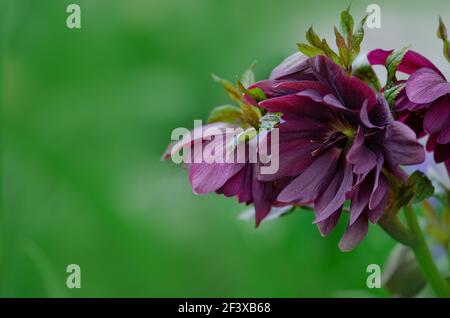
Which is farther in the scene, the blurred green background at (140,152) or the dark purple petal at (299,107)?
the blurred green background at (140,152)

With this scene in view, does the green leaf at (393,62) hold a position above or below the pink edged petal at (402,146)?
above

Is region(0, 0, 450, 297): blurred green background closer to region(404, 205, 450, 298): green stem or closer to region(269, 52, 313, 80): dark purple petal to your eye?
region(404, 205, 450, 298): green stem

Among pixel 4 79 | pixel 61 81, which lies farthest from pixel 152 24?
pixel 4 79

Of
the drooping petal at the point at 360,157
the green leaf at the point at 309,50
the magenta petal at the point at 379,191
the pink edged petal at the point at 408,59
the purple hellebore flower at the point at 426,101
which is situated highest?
the pink edged petal at the point at 408,59

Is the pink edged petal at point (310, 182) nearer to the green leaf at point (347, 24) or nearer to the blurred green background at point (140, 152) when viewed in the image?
the green leaf at point (347, 24)

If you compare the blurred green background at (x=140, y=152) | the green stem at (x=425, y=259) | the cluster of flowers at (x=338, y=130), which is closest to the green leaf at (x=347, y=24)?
the cluster of flowers at (x=338, y=130)

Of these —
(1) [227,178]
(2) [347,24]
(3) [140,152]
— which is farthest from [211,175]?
(3) [140,152]

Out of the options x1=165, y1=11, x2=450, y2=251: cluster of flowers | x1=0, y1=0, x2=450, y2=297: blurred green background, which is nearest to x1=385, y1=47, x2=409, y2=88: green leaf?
x1=165, y1=11, x2=450, y2=251: cluster of flowers

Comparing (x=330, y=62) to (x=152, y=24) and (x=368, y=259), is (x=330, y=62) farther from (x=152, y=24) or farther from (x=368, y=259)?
(x=152, y=24)
